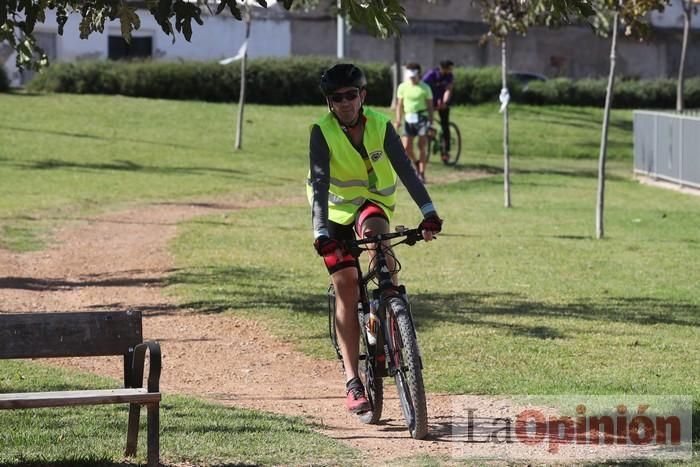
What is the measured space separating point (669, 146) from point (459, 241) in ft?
29.8

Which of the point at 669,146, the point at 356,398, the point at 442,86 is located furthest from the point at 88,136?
the point at 356,398

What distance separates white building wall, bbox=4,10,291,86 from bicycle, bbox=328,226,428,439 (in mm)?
36240

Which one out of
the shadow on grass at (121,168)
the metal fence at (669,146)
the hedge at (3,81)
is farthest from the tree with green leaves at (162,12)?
the hedge at (3,81)

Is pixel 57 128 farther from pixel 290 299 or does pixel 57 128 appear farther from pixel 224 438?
pixel 224 438

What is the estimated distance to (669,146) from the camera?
23578 mm

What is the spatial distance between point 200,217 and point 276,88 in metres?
19.8

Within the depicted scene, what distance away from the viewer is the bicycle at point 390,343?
6426mm

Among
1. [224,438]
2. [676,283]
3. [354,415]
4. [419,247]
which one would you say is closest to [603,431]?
[354,415]

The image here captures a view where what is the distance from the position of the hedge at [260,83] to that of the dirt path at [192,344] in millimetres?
19821

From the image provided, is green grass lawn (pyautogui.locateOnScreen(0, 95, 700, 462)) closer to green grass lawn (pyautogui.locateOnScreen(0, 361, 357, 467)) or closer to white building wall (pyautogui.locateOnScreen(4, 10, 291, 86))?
green grass lawn (pyautogui.locateOnScreen(0, 361, 357, 467))

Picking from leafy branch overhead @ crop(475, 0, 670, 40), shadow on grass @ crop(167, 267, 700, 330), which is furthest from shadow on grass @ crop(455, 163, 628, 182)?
shadow on grass @ crop(167, 267, 700, 330)

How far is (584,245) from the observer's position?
15680 millimetres

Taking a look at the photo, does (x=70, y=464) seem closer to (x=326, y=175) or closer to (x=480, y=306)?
(x=326, y=175)

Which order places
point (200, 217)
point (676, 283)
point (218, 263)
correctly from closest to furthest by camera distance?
point (676, 283), point (218, 263), point (200, 217)
